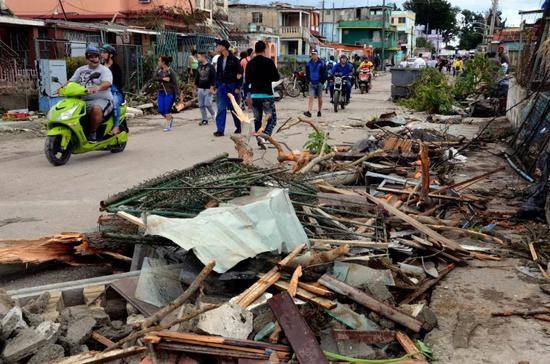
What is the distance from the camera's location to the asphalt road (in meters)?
6.24

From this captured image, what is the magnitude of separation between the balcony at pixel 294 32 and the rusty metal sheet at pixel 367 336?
6626 centimetres

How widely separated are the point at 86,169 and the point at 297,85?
20.0 metres

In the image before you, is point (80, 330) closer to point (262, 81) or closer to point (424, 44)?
point (262, 81)

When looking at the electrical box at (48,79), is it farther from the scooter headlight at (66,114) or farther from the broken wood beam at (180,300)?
the broken wood beam at (180,300)

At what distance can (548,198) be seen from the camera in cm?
622

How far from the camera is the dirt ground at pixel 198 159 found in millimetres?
3750

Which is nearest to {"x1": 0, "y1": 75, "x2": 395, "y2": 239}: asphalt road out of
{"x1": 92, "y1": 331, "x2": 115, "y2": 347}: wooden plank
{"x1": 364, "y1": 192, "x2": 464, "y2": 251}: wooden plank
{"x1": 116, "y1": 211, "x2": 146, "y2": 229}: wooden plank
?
{"x1": 116, "y1": 211, "x2": 146, "y2": 229}: wooden plank

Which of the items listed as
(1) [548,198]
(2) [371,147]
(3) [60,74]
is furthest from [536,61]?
(3) [60,74]

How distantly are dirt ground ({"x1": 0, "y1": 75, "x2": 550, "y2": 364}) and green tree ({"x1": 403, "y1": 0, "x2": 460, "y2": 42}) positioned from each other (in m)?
105

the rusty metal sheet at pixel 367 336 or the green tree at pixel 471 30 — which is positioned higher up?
the green tree at pixel 471 30

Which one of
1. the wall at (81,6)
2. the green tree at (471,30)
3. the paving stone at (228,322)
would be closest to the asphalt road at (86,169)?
the paving stone at (228,322)

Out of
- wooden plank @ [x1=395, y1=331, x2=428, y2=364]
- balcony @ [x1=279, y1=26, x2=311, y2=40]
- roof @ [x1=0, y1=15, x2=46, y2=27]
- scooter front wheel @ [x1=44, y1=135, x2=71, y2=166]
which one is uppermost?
balcony @ [x1=279, y1=26, x2=311, y2=40]

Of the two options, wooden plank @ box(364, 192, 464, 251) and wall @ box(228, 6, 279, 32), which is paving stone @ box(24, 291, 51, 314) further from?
wall @ box(228, 6, 279, 32)

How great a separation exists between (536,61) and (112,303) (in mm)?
11068
